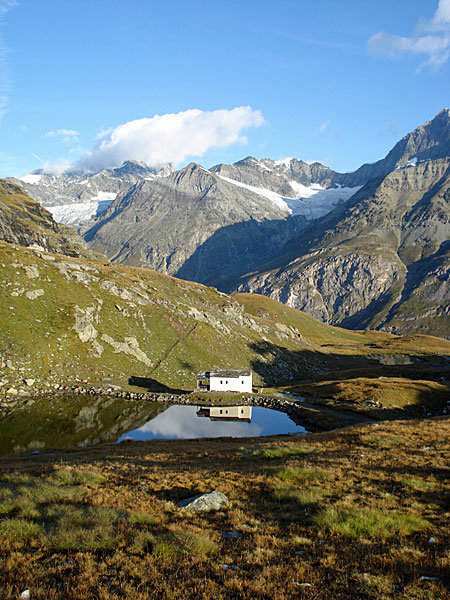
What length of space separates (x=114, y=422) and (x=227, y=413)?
25102mm

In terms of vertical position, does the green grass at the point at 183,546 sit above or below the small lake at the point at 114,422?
above

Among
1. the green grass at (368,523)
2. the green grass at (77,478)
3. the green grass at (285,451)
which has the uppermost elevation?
the green grass at (368,523)

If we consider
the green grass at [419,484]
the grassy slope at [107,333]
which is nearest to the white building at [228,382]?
the grassy slope at [107,333]

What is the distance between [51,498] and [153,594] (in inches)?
395

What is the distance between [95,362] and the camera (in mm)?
89500

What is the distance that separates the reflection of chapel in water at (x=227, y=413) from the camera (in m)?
76.9

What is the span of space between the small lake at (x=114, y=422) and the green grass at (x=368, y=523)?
4436 centimetres

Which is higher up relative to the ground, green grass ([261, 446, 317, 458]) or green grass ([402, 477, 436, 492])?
green grass ([402, 477, 436, 492])

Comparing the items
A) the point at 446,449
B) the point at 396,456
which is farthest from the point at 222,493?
the point at 446,449

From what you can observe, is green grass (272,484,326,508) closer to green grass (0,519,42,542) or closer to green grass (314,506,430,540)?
green grass (314,506,430,540)

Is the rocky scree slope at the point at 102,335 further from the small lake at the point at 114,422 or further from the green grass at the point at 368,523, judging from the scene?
the green grass at the point at 368,523

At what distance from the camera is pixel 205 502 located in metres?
17.3

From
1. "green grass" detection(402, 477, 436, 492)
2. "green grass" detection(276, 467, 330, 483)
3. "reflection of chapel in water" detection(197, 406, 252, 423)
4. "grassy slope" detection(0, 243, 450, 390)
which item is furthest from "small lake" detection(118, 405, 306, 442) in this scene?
"green grass" detection(402, 477, 436, 492)

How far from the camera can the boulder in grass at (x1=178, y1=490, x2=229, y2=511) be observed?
16969 mm
